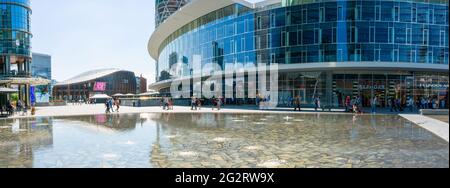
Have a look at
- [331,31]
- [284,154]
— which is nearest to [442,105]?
[331,31]

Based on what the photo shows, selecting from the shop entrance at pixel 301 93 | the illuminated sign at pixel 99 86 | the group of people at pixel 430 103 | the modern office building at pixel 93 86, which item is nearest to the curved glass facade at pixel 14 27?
the shop entrance at pixel 301 93

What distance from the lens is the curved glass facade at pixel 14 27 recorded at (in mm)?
49344

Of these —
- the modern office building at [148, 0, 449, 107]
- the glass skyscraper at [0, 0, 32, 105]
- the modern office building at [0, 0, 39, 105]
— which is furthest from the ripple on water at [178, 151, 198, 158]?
the glass skyscraper at [0, 0, 32, 105]

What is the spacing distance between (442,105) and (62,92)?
13112 cm

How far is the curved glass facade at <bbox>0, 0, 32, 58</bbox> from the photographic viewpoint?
49344 mm

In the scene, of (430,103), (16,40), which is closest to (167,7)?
(16,40)

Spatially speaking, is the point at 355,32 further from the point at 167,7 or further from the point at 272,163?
the point at 167,7

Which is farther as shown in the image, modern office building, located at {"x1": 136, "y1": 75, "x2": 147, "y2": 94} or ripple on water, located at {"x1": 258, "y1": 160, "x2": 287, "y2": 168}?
modern office building, located at {"x1": 136, "y1": 75, "x2": 147, "y2": 94}

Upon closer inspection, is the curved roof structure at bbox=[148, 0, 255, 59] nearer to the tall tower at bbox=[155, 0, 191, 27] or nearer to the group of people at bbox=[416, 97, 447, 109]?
the tall tower at bbox=[155, 0, 191, 27]

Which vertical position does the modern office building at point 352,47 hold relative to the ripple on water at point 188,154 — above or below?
above

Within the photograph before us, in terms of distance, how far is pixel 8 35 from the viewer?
4988 centimetres

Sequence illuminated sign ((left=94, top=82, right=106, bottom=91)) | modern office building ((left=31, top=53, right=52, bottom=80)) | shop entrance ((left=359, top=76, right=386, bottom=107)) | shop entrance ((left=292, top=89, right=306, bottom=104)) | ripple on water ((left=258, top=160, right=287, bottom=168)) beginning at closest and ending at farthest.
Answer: ripple on water ((left=258, top=160, right=287, bottom=168)), shop entrance ((left=359, top=76, right=386, bottom=107)), shop entrance ((left=292, top=89, right=306, bottom=104)), illuminated sign ((left=94, top=82, right=106, bottom=91)), modern office building ((left=31, top=53, right=52, bottom=80))

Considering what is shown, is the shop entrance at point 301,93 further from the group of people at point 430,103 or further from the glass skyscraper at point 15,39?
the glass skyscraper at point 15,39
